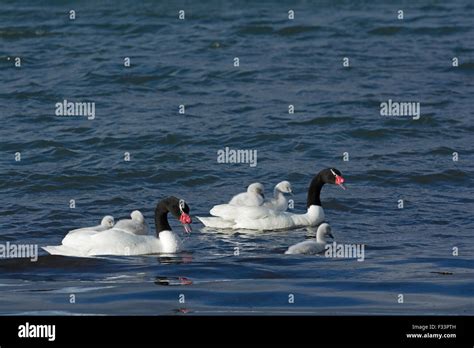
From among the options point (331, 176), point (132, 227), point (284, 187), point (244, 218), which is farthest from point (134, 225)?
point (331, 176)

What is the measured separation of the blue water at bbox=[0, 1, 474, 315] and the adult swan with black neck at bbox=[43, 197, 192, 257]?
0.76 feet

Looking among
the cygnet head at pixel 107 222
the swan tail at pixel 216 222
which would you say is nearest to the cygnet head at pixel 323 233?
the swan tail at pixel 216 222

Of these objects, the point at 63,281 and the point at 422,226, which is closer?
the point at 63,281

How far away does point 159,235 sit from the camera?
52.2ft

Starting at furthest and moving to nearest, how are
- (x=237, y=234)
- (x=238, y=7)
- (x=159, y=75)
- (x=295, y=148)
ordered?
1. (x=238, y=7)
2. (x=159, y=75)
3. (x=295, y=148)
4. (x=237, y=234)

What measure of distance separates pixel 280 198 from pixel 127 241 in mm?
3710

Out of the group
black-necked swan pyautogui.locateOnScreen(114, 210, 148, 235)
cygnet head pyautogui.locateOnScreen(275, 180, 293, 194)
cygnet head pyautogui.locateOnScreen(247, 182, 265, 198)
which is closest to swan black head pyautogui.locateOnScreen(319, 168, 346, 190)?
cygnet head pyautogui.locateOnScreen(275, 180, 293, 194)

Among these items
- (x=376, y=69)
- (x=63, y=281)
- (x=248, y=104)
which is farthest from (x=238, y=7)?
(x=63, y=281)

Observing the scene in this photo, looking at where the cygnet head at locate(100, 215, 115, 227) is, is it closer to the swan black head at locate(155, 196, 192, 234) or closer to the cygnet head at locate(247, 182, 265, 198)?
the swan black head at locate(155, 196, 192, 234)

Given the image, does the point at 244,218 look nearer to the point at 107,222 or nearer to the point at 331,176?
the point at 331,176

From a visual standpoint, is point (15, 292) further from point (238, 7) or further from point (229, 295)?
point (238, 7)

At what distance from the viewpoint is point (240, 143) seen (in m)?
22.5

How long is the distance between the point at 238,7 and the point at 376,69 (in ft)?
24.6

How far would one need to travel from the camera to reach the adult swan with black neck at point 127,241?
1534 cm
